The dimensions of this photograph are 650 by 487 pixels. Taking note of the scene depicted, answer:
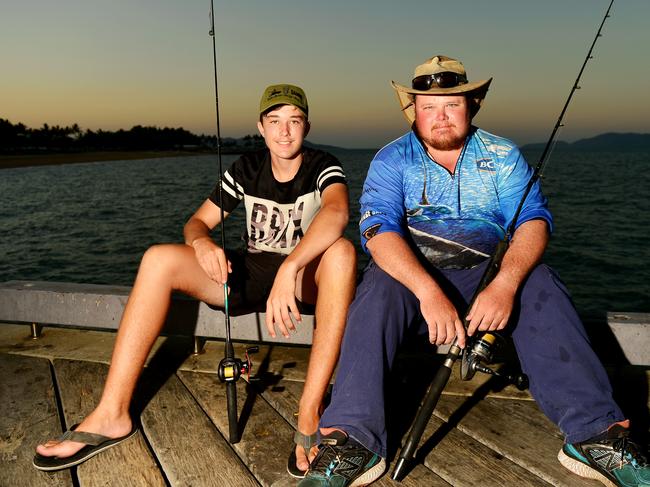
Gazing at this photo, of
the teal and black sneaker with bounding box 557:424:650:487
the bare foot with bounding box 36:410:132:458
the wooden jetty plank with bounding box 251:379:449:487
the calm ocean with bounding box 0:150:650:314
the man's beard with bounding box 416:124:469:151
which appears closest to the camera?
the teal and black sneaker with bounding box 557:424:650:487

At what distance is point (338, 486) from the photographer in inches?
83.8

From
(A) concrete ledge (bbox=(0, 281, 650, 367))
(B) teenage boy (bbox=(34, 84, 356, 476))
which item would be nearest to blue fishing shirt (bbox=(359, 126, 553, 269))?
(B) teenage boy (bbox=(34, 84, 356, 476))

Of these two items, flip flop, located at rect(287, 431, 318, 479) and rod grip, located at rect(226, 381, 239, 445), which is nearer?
flip flop, located at rect(287, 431, 318, 479)

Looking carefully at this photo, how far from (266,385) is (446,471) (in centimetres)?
118

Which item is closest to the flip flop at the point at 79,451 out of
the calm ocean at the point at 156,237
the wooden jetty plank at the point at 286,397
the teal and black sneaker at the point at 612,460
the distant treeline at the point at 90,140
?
the wooden jetty plank at the point at 286,397

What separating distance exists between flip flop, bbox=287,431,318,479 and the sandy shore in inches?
3380

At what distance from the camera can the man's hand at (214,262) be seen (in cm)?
269

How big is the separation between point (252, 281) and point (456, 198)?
3.92ft

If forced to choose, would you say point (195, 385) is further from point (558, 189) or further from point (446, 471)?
point (558, 189)

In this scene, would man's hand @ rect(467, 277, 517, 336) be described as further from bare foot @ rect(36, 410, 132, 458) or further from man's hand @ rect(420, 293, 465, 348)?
bare foot @ rect(36, 410, 132, 458)

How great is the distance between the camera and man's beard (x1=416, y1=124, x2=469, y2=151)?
114 inches

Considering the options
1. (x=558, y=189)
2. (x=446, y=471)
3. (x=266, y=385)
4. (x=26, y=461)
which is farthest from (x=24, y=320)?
(x=558, y=189)

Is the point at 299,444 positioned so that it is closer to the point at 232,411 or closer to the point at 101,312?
the point at 232,411

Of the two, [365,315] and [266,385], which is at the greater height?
[365,315]
